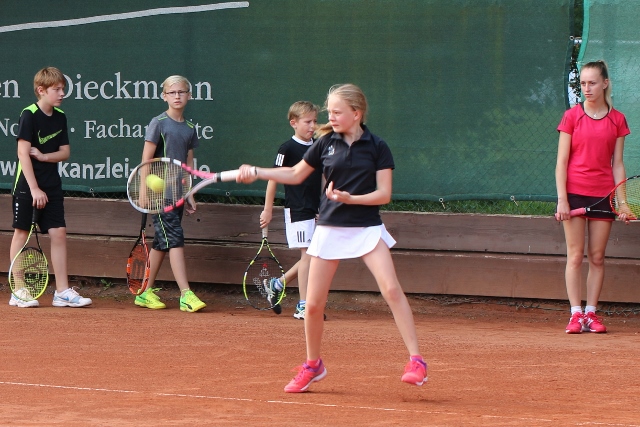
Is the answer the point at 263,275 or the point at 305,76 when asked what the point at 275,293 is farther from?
the point at 305,76

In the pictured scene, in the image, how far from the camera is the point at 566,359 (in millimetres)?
5855

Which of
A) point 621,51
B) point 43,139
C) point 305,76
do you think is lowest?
point 43,139

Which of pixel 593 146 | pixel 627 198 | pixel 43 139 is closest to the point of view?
pixel 627 198

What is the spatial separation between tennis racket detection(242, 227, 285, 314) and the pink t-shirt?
7.36 feet

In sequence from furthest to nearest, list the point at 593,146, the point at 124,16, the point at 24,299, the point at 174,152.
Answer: the point at 124,16, the point at 24,299, the point at 174,152, the point at 593,146

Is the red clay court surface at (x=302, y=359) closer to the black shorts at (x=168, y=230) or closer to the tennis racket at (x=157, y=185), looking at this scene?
the black shorts at (x=168, y=230)

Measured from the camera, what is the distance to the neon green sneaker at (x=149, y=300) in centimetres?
777

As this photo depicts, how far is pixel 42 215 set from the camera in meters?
7.40

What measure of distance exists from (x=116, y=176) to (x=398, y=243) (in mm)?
2403

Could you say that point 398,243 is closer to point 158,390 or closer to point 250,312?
point 250,312

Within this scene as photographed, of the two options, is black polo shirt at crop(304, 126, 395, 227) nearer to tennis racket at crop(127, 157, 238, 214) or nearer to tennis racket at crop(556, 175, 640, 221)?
tennis racket at crop(127, 157, 238, 214)

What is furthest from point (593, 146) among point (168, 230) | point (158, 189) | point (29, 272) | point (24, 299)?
point (24, 299)

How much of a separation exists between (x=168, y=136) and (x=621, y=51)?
3.37 m

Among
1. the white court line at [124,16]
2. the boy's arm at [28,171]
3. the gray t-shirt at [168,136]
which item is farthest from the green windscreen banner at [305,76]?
the boy's arm at [28,171]
